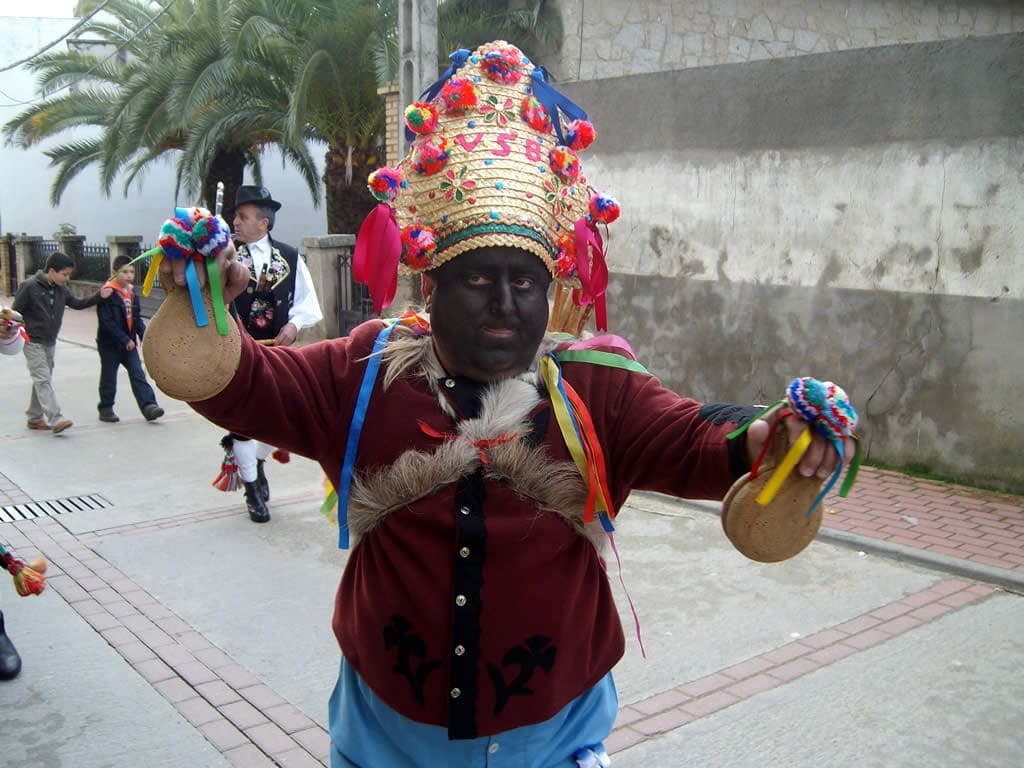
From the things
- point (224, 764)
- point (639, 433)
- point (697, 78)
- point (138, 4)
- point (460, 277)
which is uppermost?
point (138, 4)

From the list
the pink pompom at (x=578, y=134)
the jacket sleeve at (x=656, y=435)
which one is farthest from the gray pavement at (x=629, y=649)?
the pink pompom at (x=578, y=134)

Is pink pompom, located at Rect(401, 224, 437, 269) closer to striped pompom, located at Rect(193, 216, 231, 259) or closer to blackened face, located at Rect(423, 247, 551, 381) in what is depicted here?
blackened face, located at Rect(423, 247, 551, 381)

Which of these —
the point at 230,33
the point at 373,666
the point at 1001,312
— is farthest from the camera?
the point at 230,33

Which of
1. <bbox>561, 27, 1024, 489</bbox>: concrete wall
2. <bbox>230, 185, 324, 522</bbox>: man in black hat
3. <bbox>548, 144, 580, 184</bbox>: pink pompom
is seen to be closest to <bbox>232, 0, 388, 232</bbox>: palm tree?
<bbox>561, 27, 1024, 489</bbox>: concrete wall

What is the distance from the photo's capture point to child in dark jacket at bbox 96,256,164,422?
930cm

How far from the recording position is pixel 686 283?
8648 mm

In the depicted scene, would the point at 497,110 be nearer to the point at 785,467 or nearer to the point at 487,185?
the point at 487,185

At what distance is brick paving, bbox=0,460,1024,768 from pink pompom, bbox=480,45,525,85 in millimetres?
2493

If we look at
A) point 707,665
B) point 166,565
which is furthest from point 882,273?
point 166,565

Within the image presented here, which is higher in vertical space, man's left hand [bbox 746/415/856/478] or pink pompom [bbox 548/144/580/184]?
pink pompom [bbox 548/144/580/184]

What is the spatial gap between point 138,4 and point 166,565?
14963 millimetres

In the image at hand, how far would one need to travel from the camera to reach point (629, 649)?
450 centimetres

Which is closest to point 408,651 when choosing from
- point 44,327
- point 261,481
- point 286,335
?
point 286,335

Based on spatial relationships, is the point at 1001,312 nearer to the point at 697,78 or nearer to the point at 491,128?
the point at 697,78
